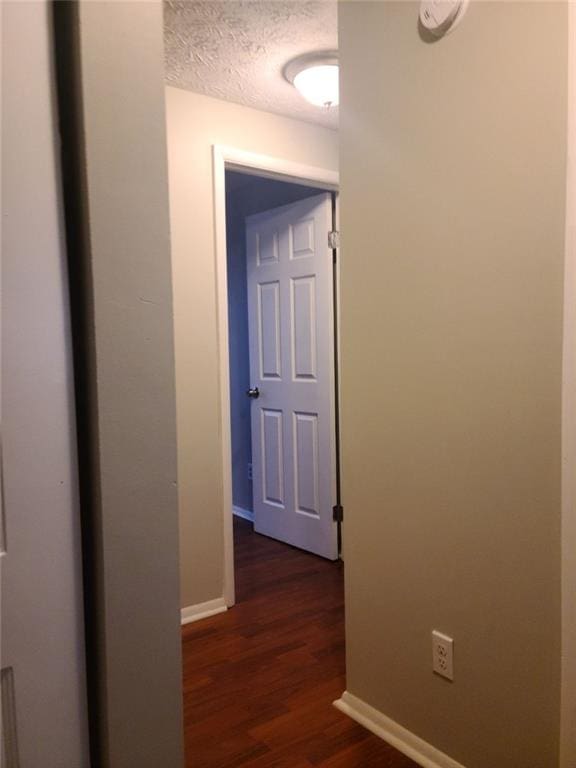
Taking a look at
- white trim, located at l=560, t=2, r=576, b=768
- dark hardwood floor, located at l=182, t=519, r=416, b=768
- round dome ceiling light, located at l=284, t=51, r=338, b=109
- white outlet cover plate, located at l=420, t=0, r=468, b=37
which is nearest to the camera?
white trim, located at l=560, t=2, r=576, b=768

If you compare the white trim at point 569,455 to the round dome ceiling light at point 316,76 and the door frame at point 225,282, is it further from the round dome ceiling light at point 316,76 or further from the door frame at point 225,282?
the door frame at point 225,282

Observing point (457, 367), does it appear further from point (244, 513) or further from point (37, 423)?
point (244, 513)

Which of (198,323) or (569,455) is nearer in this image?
(569,455)

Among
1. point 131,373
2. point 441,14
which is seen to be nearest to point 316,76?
point 441,14

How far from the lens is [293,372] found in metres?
3.44

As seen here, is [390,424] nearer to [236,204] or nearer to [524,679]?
[524,679]

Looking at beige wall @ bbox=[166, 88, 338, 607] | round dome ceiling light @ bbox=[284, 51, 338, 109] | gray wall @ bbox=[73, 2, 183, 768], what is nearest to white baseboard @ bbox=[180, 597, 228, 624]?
beige wall @ bbox=[166, 88, 338, 607]

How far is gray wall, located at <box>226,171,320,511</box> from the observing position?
3.97 m

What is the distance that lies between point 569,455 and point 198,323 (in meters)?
1.77

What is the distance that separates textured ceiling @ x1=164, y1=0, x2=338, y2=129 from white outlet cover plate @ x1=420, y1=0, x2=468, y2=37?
503 mm

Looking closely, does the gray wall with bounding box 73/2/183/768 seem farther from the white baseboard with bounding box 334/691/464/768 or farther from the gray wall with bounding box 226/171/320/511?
the gray wall with bounding box 226/171/320/511

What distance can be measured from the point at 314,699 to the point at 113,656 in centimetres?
145

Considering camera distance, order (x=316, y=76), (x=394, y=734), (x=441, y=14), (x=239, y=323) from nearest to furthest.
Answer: (x=441, y=14) < (x=394, y=734) < (x=316, y=76) < (x=239, y=323)

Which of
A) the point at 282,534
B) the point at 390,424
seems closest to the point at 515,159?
the point at 390,424
